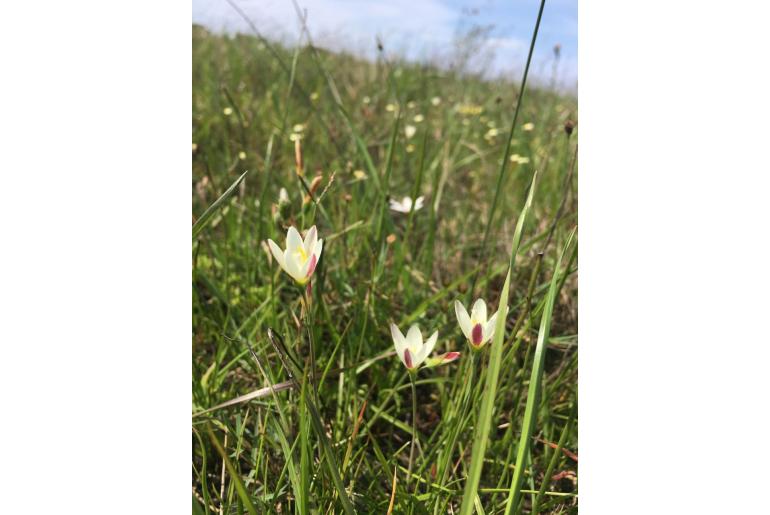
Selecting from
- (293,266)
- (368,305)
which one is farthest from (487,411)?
(368,305)

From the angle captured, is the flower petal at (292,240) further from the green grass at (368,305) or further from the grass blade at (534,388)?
the grass blade at (534,388)

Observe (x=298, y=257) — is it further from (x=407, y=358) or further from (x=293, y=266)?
(x=407, y=358)

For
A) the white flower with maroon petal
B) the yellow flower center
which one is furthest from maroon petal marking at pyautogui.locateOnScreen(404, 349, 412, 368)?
the yellow flower center

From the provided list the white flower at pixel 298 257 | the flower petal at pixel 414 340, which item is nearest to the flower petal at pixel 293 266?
the white flower at pixel 298 257

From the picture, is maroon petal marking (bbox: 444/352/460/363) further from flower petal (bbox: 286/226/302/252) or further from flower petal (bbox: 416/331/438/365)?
flower petal (bbox: 286/226/302/252)
